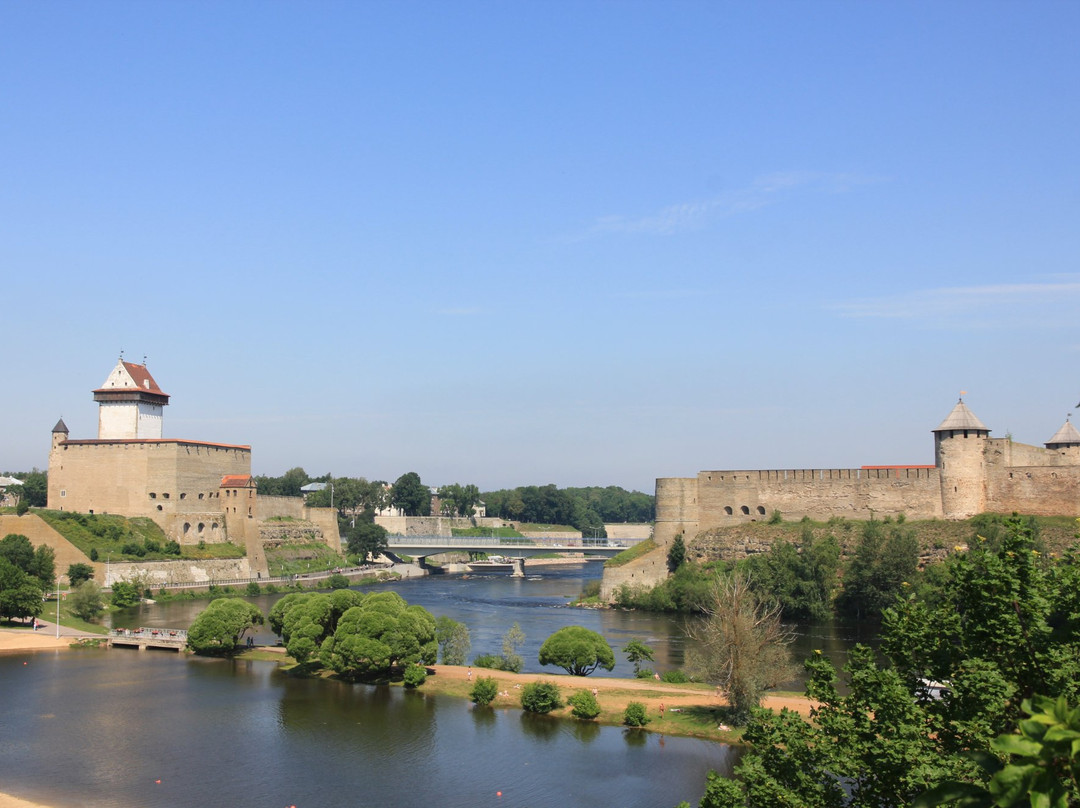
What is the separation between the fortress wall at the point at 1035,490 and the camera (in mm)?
41906

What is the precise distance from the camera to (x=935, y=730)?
34.7ft

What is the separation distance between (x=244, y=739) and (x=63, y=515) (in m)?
36.6

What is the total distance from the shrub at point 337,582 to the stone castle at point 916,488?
19273 millimetres

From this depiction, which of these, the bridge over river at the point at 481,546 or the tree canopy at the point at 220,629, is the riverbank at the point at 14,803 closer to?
the tree canopy at the point at 220,629

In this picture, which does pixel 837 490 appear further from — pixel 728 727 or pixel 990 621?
pixel 990 621

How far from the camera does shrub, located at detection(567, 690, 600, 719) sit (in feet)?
78.3

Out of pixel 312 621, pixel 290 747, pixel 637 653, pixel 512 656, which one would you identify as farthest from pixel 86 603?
pixel 637 653

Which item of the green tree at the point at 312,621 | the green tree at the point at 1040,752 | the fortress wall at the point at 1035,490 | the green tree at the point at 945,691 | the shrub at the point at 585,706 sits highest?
the fortress wall at the point at 1035,490

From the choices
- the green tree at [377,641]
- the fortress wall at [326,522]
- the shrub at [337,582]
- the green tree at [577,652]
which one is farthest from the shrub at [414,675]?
the fortress wall at [326,522]

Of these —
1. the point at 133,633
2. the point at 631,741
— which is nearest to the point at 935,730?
the point at 631,741

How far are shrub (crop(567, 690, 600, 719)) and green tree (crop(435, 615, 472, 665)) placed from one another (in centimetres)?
716

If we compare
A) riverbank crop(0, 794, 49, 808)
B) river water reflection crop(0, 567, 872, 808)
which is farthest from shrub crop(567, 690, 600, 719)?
riverbank crop(0, 794, 49, 808)

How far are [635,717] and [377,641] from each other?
27.0 ft

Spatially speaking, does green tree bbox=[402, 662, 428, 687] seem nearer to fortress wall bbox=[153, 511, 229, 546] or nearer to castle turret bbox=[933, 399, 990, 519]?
castle turret bbox=[933, 399, 990, 519]
